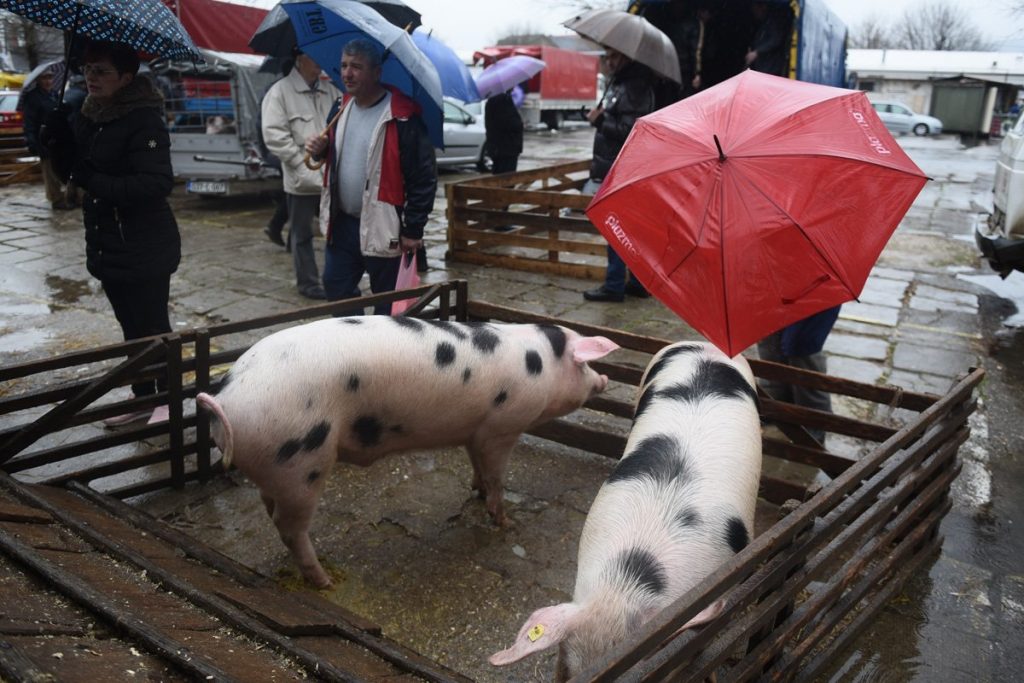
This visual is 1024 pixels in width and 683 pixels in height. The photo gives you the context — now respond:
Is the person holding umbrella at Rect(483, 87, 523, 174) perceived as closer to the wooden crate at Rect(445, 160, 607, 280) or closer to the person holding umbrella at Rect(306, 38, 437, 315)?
the wooden crate at Rect(445, 160, 607, 280)

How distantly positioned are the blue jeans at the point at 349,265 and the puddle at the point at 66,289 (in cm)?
350

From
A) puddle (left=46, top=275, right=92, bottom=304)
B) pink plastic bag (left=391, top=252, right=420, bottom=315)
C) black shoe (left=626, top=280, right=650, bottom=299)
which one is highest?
pink plastic bag (left=391, top=252, right=420, bottom=315)

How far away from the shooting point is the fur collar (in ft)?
13.1

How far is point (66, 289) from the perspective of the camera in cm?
743

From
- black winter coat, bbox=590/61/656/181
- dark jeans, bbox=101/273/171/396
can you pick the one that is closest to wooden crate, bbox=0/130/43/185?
dark jeans, bbox=101/273/171/396

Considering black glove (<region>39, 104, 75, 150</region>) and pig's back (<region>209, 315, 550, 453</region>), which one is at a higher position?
black glove (<region>39, 104, 75, 150</region>)

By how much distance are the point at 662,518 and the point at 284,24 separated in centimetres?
532

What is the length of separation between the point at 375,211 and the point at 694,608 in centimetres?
348

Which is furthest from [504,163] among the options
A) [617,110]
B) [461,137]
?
[461,137]

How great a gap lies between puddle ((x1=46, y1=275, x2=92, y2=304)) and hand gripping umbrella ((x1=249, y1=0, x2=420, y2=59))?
292cm

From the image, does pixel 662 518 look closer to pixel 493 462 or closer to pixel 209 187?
pixel 493 462

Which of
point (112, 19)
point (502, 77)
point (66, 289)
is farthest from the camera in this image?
point (502, 77)

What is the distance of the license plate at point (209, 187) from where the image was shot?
11219 mm

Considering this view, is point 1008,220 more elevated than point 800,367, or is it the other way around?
point 1008,220
